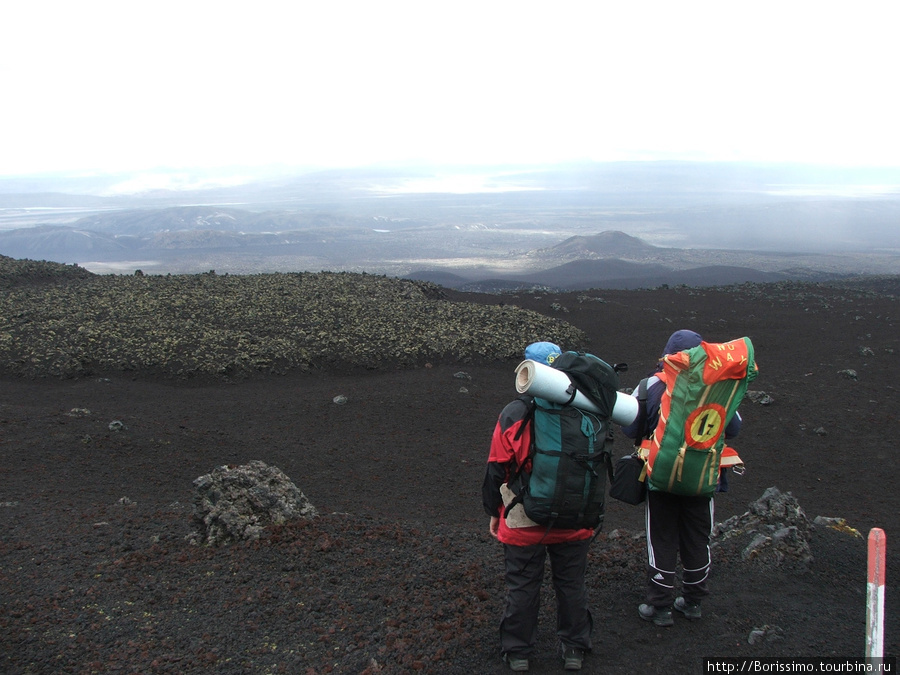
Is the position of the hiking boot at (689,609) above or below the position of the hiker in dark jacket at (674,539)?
below

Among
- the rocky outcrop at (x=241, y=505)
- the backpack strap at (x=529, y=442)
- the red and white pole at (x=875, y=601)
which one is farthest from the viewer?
the rocky outcrop at (x=241, y=505)

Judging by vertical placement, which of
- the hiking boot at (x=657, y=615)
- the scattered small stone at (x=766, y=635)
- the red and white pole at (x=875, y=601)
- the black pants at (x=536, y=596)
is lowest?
the hiking boot at (x=657, y=615)

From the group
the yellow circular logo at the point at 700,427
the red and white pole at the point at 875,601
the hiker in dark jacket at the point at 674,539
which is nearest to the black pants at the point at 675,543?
the hiker in dark jacket at the point at 674,539

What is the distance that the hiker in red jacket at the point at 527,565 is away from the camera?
349cm

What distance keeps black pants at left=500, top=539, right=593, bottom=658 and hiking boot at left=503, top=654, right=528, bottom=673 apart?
2 centimetres

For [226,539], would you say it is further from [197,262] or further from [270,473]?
[197,262]

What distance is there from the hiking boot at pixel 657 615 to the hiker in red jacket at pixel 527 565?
1.90 ft

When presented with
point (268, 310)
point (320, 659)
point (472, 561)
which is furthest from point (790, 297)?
point (320, 659)

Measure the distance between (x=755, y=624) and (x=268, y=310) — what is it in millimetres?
15196

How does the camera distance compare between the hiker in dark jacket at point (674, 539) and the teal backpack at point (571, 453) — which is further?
the hiker in dark jacket at point (674, 539)

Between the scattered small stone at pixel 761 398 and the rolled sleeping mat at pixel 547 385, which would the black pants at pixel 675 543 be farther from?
the scattered small stone at pixel 761 398

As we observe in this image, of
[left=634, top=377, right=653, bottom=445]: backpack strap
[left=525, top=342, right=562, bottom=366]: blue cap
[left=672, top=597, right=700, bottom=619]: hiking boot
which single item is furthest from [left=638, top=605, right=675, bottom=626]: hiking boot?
[left=525, top=342, right=562, bottom=366]: blue cap

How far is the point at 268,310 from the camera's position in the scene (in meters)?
17.3

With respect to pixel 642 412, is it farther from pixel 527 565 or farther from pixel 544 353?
pixel 527 565
